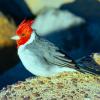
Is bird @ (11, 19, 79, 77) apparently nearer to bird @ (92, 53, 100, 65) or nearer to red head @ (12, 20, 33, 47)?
red head @ (12, 20, 33, 47)

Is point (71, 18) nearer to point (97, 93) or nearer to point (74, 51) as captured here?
point (74, 51)

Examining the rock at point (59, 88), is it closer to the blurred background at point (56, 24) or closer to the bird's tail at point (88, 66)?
the bird's tail at point (88, 66)

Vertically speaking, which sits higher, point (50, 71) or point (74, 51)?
point (50, 71)

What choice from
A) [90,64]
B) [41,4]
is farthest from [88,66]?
[41,4]

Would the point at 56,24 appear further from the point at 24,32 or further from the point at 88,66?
the point at 88,66

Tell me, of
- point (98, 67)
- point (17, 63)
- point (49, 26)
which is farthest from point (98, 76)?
point (49, 26)

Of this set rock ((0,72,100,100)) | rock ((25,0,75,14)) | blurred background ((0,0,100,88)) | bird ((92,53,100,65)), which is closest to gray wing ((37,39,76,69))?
rock ((0,72,100,100))

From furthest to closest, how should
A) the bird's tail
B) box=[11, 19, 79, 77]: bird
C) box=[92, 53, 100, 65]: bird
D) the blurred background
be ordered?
1. the blurred background
2. box=[92, 53, 100, 65]: bird
3. box=[11, 19, 79, 77]: bird
4. the bird's tail
